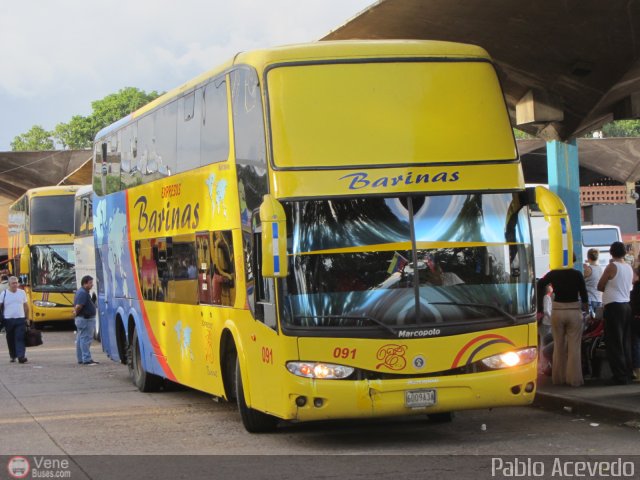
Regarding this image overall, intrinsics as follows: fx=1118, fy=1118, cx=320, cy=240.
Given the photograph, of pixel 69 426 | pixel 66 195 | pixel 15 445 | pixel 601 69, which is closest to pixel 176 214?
pixel 69 426

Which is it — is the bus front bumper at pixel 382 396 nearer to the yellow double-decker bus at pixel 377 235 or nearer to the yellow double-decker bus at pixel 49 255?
the yellow double-decker bus at pixel 377 235

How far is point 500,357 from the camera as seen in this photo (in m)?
10.5

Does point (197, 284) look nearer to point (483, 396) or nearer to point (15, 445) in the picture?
point (15, 445)

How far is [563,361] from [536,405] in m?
1.12

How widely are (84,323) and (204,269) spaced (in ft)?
32.4

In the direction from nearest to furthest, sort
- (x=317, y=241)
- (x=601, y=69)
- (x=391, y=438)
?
(x=317, y=241) → (x=391, y=438) → (x=601, y=69)

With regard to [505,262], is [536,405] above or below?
below

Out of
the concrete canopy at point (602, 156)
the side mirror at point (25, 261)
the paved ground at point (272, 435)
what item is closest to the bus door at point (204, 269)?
the paved ground at point (272, 435)

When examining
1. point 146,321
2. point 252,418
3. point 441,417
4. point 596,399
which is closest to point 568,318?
point 596,399

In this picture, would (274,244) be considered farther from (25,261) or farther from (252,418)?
(25,261)

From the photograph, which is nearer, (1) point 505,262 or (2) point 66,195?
(1) point 505,262

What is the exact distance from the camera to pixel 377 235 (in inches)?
410

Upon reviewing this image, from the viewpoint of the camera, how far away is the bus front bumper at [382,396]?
10125mm

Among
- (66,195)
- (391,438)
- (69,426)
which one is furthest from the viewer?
(66,195)
